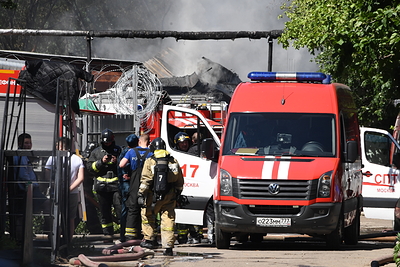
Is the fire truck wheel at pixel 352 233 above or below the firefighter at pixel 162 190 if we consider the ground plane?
below

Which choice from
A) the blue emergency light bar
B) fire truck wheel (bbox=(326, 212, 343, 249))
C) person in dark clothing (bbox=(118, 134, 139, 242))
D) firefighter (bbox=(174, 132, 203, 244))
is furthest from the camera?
firefighter (bbox=(174, 132, 203, 244))

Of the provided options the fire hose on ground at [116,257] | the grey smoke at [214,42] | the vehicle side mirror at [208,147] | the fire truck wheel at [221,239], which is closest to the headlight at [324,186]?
the fire truck wheel at [221,239]

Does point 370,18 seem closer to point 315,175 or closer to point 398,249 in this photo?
point 315,175

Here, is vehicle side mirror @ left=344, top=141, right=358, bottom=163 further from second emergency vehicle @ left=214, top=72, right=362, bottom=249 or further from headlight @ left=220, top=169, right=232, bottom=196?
headlight @ left=220, top=169, right=232, bottom=196

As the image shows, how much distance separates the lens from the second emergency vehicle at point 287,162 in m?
10.1

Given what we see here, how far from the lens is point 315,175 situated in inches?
399

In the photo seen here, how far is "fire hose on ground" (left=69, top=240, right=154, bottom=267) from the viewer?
8203 millimetres

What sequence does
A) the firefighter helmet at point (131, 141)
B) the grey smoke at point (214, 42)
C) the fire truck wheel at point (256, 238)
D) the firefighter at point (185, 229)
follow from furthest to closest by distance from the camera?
the grey smoke at point (214, 42) → the fire truck wheel at point (256, 238) → the firefighter at point (185, 229) → the firefighter helmet at point (131, 141)

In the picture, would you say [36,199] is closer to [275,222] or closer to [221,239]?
[221,239]

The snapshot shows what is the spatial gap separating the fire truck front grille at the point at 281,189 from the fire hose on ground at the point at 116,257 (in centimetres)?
179

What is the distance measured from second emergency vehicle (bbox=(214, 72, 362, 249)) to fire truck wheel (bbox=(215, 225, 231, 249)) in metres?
0.01

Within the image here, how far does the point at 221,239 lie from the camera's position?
10.7 m

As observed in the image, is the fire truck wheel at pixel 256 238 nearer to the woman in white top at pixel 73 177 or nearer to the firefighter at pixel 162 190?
the firefighter at pixel 162 190

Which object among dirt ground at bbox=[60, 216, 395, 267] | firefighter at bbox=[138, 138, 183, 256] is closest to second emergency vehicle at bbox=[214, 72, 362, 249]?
dirt ground at bbox=[60, 216, 395, 267]
